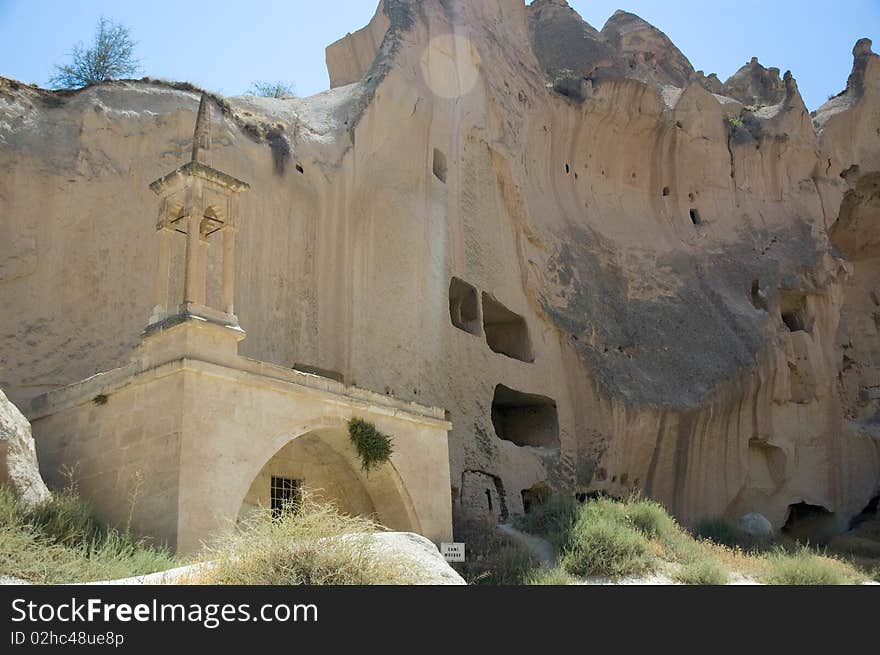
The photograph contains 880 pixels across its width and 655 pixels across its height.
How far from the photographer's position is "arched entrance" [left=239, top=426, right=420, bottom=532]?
40.5ft

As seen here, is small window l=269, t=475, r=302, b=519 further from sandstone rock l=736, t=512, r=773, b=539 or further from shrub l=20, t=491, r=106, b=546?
sandstone rock l=736, t=512, r=773, b=539

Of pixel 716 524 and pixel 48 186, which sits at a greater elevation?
pixel 48 186

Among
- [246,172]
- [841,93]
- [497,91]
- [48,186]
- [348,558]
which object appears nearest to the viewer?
[348,558]

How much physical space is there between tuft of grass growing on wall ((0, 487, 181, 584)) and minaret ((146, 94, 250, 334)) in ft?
8.01

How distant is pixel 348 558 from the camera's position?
6820 millimetres

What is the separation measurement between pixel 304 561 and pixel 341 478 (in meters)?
6.08

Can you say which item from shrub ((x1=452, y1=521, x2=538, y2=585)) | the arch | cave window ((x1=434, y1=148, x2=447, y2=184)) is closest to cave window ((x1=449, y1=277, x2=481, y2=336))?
cave window ((x1=434, y1=148, x2=447, y2=184))

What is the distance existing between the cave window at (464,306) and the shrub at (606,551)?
7.48m

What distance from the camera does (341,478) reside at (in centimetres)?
1282

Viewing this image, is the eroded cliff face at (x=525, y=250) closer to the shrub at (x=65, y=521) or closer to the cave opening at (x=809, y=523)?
the cave opening at (x=809, y=523)
